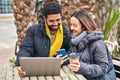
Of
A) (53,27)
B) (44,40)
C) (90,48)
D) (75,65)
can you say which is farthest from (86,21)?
(44,40)

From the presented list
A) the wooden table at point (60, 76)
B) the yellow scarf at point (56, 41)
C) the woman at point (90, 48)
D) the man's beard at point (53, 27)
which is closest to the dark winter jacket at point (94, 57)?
the woman at point (90, 48)

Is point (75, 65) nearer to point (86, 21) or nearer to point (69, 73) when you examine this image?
point (86, 21)

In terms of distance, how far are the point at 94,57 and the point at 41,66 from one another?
527 millimetres

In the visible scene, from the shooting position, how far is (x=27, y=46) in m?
4.46

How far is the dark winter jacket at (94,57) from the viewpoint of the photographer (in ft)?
11.3

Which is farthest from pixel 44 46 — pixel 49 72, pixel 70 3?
pixel 70 3

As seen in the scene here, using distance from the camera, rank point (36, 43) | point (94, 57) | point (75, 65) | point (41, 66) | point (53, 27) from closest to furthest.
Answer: point (75, 65) < point (94, 57) < point (41, 66) < point (53, 27) < point (36, 43)

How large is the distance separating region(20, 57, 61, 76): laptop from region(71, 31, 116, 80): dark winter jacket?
0.25 metres

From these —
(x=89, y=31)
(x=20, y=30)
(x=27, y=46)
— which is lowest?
(x=20, y=30)

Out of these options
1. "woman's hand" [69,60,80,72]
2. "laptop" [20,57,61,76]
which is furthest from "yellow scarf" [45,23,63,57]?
"woman's hand" [69,60,80,72]

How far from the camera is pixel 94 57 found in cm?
356

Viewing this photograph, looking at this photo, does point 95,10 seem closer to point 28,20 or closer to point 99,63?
point 28,20

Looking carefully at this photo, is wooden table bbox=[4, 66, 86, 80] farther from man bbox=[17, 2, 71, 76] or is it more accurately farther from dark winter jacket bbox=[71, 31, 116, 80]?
man bbox=[17, 2, 71, 76]

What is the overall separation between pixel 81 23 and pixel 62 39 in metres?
0.95
